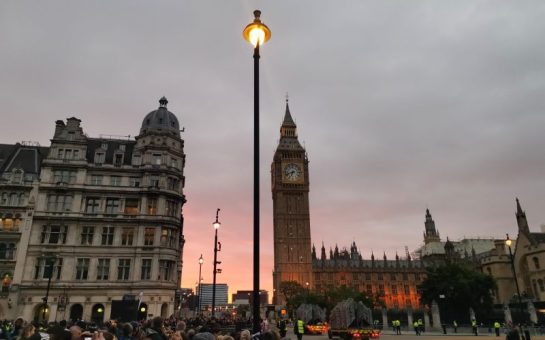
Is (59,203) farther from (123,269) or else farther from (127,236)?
(123,269)

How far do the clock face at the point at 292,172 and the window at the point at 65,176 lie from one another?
4212 inches

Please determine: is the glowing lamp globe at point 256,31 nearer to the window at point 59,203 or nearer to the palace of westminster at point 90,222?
the palace of westminster at point 90,222

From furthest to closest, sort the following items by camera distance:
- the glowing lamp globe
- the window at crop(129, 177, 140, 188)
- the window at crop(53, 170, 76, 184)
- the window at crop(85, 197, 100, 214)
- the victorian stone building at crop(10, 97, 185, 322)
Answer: the window at crop(129, 177, 140, 188) → the window at crop(53, 170, 76, 184) → the window at crop(85, 197, 100, 214) → the victorian stone building at crop(10, 97, 185, 322) → the glowing lamp globe

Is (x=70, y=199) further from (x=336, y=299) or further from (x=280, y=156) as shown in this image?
(x=280, y=156)

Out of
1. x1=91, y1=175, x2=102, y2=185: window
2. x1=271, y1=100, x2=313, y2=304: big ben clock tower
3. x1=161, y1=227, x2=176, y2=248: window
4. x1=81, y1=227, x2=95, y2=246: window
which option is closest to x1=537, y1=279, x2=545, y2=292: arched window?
x1=271, y1=100, x2=313, y2=304: big ben clock tower

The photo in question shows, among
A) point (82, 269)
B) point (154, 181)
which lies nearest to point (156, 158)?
point (154, 181)

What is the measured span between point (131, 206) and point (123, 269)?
26.2ft

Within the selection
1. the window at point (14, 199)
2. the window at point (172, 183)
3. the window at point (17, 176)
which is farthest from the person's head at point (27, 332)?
the window at point (17, 176)

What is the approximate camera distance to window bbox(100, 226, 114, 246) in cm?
4688

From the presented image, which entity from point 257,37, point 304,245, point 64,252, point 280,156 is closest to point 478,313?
point 64,252

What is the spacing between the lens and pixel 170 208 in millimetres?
50156

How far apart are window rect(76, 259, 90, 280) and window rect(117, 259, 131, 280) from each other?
3610mm

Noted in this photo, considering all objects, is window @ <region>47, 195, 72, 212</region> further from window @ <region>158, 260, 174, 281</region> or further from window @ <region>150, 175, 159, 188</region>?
window @ <region>158, 260, 174, 281</region>

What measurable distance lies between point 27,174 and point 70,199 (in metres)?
7.14
